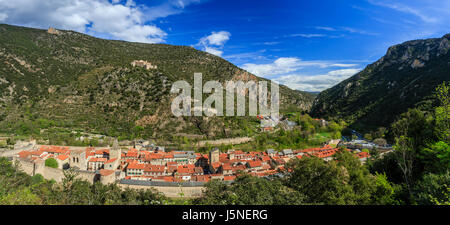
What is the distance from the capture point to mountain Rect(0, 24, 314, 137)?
45781 millimetres

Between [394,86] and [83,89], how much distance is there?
96.3m

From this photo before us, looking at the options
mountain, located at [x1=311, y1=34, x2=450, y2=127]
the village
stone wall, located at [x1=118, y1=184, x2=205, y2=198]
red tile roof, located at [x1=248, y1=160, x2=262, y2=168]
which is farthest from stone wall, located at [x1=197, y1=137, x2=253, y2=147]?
mountain, located at [x1=311, y1=34, x2=450, y2=127]

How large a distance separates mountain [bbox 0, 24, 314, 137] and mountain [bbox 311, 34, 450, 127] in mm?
40536

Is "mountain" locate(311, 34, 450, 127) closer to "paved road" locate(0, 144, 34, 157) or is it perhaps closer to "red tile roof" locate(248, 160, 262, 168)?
"red tile roof" locate(248, 160, 262, 168)

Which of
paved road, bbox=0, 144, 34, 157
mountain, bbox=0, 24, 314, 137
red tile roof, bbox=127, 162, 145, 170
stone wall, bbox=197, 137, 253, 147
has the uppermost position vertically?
mountain, bbox=0, 24, 314, 137

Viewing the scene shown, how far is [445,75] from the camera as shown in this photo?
168ft

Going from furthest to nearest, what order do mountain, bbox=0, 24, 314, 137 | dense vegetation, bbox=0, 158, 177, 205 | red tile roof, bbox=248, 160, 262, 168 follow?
mountain, bbox=0, 24, 314, 137
red tile roof, bbox=248, 160, 262, 168
dense vegetation, bbox=0, 158, 177, 205

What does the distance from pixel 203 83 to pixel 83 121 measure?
3733cm

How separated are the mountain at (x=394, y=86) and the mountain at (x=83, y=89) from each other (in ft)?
133

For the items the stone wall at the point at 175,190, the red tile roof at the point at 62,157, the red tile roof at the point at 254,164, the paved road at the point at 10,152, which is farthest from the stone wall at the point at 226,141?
the paved road at the point at 10,152

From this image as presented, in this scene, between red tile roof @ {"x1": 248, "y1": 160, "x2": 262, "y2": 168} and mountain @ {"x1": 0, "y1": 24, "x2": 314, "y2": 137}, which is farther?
mountain @ {"x1": 0, "y1": 24, "x2": 314, "y2": 137}

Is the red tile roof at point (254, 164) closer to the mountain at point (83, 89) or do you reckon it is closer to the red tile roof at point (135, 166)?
the red tile roof at point (135, 166)

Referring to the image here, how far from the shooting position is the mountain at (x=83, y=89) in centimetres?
4578
